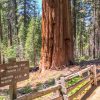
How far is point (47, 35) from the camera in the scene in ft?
48.3

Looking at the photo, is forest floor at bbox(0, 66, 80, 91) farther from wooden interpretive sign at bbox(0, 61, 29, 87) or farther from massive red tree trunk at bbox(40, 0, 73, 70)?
wooden interpretive sign at bbox(0, 61, 29, 87)

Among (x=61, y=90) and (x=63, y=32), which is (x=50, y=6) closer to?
(x=63, y=32)

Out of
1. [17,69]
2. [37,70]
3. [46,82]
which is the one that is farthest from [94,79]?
[17,69]

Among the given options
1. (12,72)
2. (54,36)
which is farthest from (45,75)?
(12,72)

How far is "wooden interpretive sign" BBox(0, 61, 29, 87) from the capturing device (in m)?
5.80

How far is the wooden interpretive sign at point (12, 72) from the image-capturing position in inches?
228

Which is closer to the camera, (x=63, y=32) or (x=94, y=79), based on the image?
(x=94, y=79)

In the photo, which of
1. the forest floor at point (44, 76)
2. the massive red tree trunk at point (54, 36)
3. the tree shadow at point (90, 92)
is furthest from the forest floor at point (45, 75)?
the tree shadow at point (90, 92)

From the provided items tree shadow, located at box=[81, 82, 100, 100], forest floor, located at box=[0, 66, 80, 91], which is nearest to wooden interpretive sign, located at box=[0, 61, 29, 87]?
tree shadow, located at box=[81, 82, 100, 100]

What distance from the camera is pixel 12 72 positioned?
6039 mm

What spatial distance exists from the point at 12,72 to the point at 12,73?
0.02m

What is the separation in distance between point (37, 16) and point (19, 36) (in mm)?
8026

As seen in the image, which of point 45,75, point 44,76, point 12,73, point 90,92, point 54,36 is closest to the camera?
point 12,73

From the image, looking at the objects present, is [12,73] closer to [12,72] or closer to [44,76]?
[12,72]
